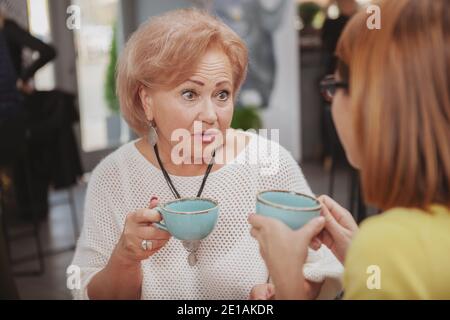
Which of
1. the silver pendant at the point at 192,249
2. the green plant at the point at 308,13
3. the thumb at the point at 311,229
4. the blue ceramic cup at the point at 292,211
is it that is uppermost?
the green plant at the point at 308,13

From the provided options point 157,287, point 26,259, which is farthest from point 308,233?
point 26,259

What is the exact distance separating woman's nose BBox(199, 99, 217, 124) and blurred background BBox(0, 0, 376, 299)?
0.69ft

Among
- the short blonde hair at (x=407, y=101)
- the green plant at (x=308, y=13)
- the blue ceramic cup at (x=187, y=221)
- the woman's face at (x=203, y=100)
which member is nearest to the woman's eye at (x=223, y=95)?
the woman's face at (x=203, y=100)

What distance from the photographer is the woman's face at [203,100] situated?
37.9 inches

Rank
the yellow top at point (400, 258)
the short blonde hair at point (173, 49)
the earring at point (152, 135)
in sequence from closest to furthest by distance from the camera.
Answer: the yellow top at point (400, 258), the short blonde hair at point (173, 49), the earring at point (152, 135)

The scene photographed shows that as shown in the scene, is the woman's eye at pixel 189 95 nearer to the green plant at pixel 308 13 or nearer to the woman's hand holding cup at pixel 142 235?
the woman's hand holding cup at pixel 142 235

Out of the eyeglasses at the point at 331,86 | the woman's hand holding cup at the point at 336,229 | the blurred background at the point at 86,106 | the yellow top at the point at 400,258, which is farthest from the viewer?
the blurred background at the point at 86,106

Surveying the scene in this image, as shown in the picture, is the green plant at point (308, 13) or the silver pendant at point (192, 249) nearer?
the silver pendant at point (192, 249)

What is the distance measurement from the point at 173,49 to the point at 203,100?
4.1 inches

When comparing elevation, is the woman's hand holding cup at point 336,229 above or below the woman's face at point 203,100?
below

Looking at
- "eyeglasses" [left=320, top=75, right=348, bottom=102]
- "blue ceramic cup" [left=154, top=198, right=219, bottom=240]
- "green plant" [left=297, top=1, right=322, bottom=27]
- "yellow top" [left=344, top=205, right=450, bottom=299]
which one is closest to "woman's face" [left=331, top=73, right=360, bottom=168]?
"eyeglasses" [left=320, top=75, right=348, bottom=102]

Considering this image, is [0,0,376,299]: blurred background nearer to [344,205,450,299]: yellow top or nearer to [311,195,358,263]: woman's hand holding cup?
[311,195,358,263]: woman's hand holding cup

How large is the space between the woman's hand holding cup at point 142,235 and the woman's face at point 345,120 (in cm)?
31
